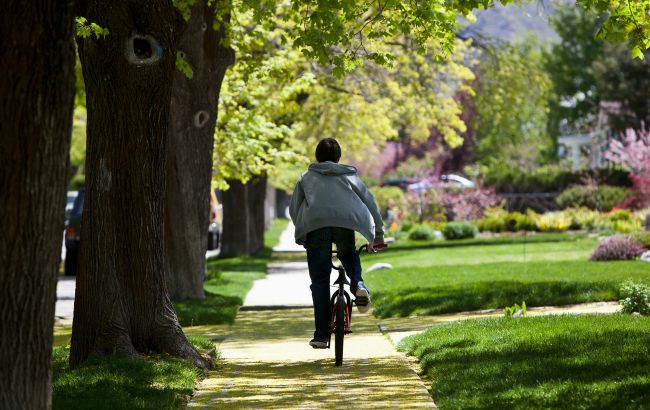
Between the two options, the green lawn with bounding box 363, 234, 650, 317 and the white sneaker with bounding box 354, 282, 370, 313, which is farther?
the green lawn with bounding box 363, 234, 650, 317

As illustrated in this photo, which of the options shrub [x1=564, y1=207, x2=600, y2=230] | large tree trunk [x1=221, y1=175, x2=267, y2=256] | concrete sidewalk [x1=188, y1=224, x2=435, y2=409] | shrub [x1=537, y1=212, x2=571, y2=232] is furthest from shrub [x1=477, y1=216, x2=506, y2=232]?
concrete sidewalk [x1=188, y1=224, x2=435, y2=409]

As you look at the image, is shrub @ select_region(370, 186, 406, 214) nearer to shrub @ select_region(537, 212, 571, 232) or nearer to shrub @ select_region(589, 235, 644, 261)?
shrub @ select_region(537, 212, 571, 232)

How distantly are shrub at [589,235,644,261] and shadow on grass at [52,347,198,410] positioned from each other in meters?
14.7

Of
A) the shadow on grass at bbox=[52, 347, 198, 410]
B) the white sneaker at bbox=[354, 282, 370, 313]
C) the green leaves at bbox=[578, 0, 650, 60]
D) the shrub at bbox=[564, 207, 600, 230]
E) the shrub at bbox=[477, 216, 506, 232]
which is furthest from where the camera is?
the shrub at bbox=[477, 216, 506, 232]

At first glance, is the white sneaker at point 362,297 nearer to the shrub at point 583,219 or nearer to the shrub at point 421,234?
the shrub at point 421,234

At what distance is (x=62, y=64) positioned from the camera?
6.54m

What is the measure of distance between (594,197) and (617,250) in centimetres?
2152

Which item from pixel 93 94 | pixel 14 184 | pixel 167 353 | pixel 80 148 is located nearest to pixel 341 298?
pixel 167 353

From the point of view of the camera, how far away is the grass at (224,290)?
1661 cm

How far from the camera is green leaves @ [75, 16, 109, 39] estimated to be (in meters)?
10.3

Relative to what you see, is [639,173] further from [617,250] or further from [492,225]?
[617,250]

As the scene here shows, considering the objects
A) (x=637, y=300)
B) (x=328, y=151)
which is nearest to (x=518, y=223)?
(x=637, y=300)

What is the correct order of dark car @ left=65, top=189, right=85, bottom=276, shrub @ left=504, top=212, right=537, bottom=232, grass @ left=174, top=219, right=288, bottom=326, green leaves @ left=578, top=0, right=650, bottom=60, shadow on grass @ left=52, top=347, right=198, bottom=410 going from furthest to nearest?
shrub @ left=504, top=212, right=537, bottom=232 → dark car @ left=65, top=189, right=85, bottom=276 → grass @ left=174, top=219, right=288, bottom=326 → green leaves @ left=578, top=0, right=650, bottom=60 → shadow on grass @ left=52, top=347, right=198, bottom=410

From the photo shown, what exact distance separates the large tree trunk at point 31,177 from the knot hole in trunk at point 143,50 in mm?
4303
